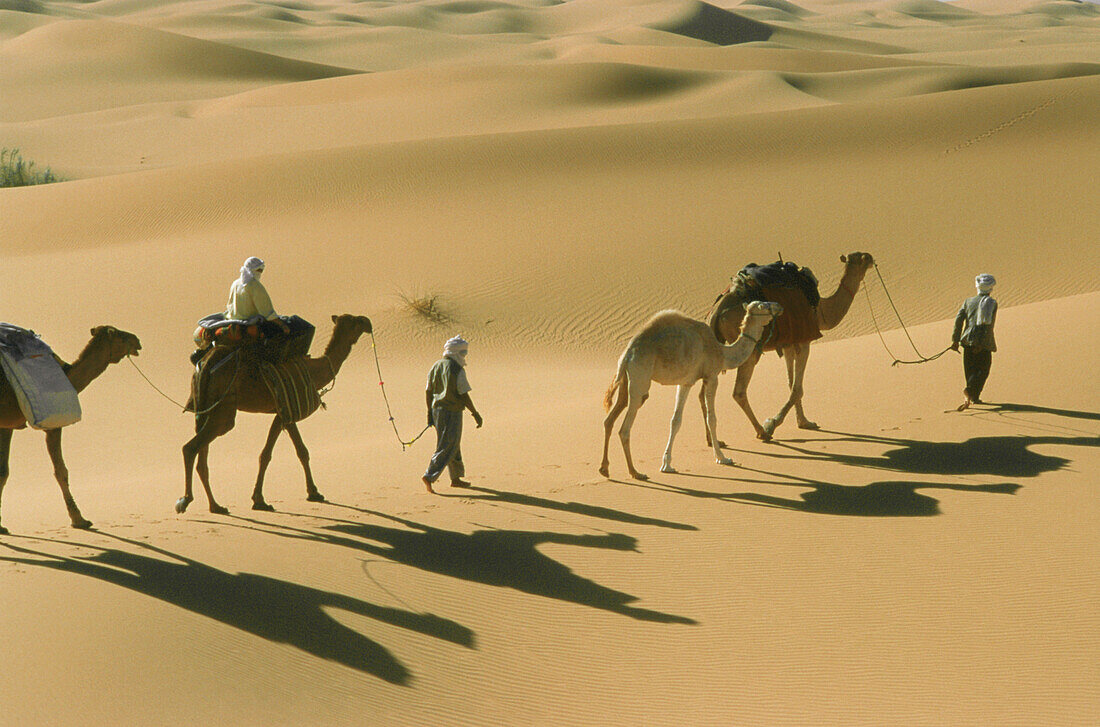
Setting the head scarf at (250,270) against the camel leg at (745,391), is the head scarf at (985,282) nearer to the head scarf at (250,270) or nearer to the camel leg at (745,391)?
the camel leg at (745,391)

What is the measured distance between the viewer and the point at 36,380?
8312 mm

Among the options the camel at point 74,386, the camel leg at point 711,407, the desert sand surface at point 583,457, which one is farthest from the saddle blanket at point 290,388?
the camel leg at point 711,407

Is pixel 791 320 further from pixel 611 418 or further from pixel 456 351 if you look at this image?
pixel 456 351

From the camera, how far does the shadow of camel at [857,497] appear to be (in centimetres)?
878

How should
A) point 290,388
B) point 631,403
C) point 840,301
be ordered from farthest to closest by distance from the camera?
point 840,301 < point 631,403 < point 290,388

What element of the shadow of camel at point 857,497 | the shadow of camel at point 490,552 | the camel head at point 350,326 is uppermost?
the camel head at point 350,326

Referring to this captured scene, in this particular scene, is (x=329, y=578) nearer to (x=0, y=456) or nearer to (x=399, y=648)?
(x=399, y=648)

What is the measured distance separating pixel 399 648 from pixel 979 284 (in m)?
7.62

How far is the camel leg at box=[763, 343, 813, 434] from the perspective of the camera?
11.2 metres

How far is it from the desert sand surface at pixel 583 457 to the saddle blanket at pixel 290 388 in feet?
3.03

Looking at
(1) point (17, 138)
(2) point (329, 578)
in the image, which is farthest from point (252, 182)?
(1) point (17, 138)

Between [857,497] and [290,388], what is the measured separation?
4853 millimetres

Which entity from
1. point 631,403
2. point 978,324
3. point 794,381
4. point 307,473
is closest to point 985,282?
point 978,324

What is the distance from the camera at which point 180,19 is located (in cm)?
9562
